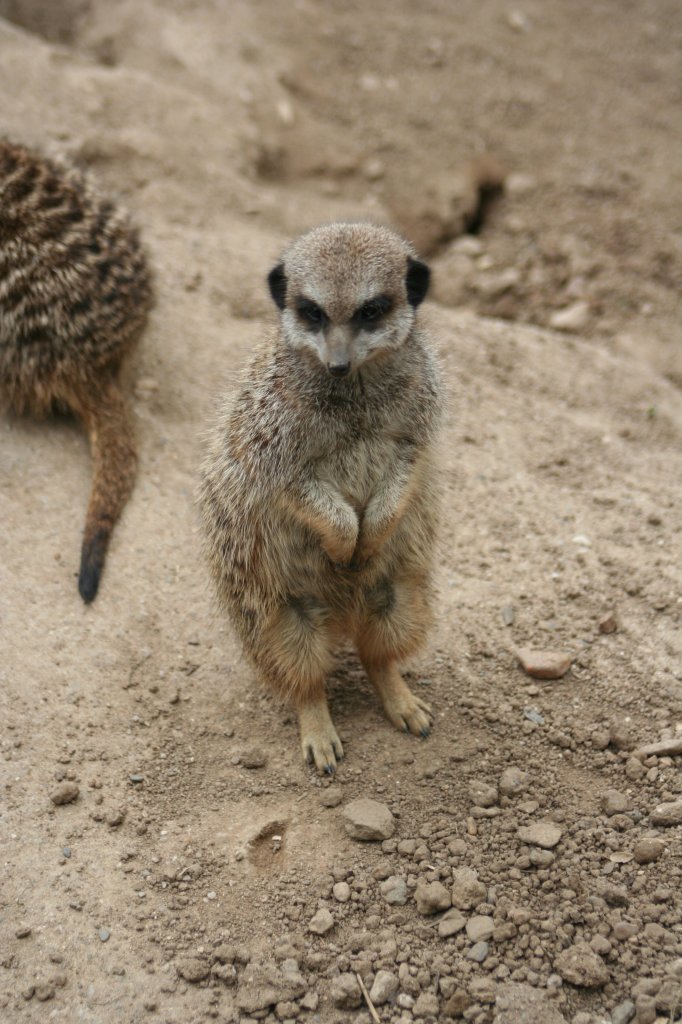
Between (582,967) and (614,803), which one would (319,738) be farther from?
(582,967)

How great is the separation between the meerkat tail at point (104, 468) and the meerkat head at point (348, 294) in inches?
40.3

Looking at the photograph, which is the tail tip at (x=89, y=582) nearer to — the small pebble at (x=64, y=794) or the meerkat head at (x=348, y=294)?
the small pebble at (x=64, y=794)

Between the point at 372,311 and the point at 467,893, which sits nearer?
the point at 467,893

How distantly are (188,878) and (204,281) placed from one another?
2.56m

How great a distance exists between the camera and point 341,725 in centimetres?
277

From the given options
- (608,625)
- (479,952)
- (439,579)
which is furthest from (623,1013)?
(439,579)

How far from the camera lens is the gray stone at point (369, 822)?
7.84 feet

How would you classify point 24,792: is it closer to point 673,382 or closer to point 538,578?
point 538,578

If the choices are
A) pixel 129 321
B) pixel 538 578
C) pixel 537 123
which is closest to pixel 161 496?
pixel 129 321

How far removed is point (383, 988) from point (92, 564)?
1.52 metres

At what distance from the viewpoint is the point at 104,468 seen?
3.34 m

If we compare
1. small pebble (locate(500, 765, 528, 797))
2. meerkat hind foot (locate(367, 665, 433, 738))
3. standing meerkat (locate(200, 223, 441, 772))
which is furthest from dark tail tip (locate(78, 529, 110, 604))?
small pebble (locate(500, 765, 528, 797))

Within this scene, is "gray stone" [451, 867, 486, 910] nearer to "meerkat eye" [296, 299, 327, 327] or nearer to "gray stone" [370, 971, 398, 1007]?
"gray stone" [370, 971, 398, 1007]

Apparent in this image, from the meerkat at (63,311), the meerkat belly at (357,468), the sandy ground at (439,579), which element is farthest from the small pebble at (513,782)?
the meerkat at (63,311)
